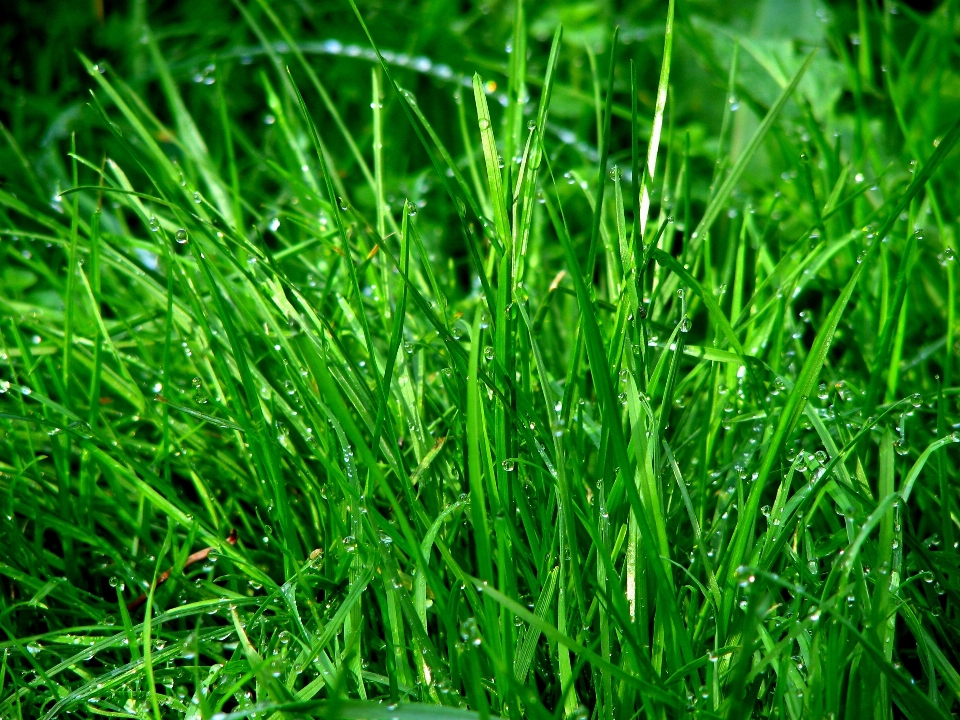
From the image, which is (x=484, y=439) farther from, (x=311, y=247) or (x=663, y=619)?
(x=311, y=247)

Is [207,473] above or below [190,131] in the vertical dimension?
below

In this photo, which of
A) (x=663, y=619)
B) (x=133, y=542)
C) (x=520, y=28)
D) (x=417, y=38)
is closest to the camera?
(x=663, y=619)

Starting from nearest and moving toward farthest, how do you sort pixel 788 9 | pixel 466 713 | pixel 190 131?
pixel 466 713 < pixel 190 131 < pixel 788 9

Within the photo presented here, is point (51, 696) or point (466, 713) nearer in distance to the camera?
point (466, 713)

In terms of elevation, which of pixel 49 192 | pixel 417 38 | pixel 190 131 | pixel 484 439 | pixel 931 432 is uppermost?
pixel 417 38

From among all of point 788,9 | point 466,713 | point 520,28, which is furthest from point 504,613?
point 788,9

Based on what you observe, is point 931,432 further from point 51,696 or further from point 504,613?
point 51,696
